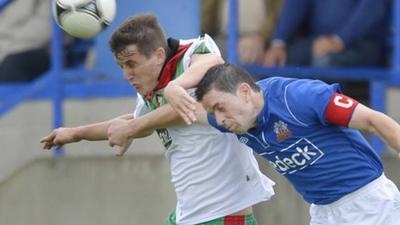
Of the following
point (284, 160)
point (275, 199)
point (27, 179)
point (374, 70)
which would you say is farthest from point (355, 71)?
point (284, 160)

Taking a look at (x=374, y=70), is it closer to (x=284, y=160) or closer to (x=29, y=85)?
(x=29, y=85)

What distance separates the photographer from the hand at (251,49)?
1013 centimetres

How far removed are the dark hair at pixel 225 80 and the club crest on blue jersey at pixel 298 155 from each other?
1.03 feet

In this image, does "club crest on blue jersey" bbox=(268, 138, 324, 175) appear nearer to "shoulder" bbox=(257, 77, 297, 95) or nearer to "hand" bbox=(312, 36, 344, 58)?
"shoulder" bbox=(257, 77, 297, 95)

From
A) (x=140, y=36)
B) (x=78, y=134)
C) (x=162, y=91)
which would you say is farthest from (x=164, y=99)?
(x=78, y=134)

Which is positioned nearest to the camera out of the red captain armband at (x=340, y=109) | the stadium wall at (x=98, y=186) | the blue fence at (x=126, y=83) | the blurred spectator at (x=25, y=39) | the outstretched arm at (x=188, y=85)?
the red captain armband at (x=340, y=109)

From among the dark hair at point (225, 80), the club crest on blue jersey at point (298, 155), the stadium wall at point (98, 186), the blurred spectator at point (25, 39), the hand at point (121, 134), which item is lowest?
the stadium wall at point (98, 186)

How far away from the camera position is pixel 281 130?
679cm

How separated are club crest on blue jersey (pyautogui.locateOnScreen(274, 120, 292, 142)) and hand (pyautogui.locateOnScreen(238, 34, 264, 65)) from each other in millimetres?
3295

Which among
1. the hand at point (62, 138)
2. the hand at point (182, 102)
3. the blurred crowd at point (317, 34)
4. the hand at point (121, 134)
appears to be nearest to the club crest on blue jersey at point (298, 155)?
the hand at point (182, 102)

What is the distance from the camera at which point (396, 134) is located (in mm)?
6426

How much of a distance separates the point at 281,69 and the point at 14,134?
2.19 metres

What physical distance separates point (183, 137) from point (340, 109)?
1131mm

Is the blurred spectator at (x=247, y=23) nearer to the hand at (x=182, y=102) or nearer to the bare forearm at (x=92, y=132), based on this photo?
the bare forearm at (x=92, y=132)
